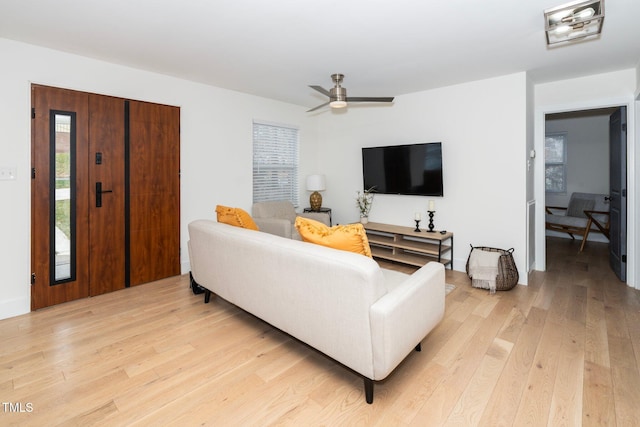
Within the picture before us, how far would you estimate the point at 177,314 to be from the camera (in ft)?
9.12

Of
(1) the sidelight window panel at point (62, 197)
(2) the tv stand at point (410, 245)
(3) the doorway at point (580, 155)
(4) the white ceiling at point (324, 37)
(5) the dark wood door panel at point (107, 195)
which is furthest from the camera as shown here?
(3) the doorway at point (580, 155)

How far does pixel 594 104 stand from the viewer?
143 inches

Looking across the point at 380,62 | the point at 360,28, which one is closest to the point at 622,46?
the point at 380,62

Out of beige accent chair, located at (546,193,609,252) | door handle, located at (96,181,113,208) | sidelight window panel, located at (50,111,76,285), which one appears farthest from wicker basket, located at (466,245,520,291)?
sidelight window panel, located at (50,111,76,285)

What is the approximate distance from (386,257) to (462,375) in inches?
92.5

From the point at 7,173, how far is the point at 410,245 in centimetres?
422

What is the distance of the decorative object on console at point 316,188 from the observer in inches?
202

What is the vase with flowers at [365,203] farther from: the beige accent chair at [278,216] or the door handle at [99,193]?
Result: the door handle at [99,193]

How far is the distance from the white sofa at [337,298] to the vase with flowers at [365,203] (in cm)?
242

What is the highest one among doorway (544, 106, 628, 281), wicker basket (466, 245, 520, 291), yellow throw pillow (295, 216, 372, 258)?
doorway (544, 106, 628, 281)

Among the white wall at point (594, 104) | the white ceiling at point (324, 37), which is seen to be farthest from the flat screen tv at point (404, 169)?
the white wall at point (594, 104)

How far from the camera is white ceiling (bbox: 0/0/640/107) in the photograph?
220cm

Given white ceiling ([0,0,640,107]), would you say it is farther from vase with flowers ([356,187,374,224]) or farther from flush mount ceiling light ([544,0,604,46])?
vase with flowers ([356,187,374,224])

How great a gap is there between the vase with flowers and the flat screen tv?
110 mm
